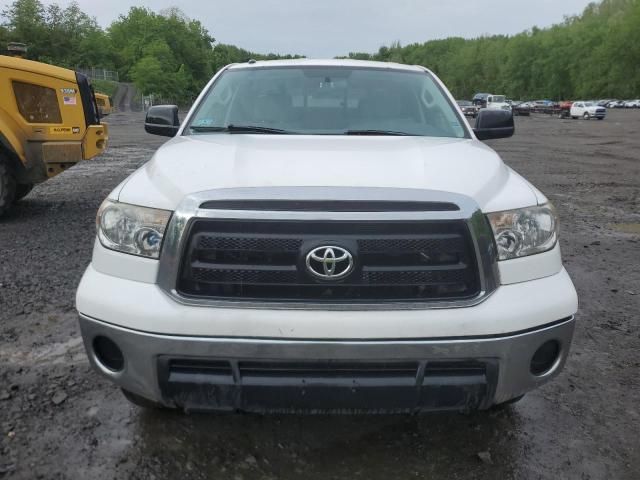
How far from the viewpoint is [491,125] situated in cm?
427

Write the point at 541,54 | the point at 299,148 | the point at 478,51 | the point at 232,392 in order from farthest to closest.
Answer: the point at 478,51, the point at 541,54, the point at 299,148, the point at 232,392

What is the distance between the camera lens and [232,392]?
2.31 metres

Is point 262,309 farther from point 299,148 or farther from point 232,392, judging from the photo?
point 299,148

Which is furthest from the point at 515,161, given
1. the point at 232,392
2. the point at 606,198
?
the point at 232,392

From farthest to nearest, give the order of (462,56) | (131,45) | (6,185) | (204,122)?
1. (462,56)
2. (131,45)
3. (6,185)
4. (204,122)

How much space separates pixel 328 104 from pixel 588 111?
49.1 meters

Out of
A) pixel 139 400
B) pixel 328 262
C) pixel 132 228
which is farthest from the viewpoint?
pixel 139 400

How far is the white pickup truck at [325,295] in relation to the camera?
2.29 m

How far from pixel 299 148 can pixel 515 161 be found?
1386 centimetres

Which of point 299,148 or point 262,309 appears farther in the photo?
point 299,148

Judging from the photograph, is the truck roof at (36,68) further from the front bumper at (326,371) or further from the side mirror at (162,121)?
the front bumper at (326,371)

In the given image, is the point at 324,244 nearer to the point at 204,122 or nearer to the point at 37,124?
the point at 204,122

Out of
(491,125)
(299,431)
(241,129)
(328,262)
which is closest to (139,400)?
(299,431)

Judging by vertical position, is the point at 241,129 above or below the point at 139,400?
above
